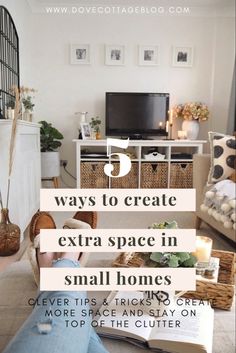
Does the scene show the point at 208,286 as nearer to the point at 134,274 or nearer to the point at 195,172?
the point at 134,274

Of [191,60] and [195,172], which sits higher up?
[191,60]

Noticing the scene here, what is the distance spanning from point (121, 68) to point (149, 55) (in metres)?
0.33

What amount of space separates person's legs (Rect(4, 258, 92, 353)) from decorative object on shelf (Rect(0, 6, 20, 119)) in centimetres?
175

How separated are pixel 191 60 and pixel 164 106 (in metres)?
0.59

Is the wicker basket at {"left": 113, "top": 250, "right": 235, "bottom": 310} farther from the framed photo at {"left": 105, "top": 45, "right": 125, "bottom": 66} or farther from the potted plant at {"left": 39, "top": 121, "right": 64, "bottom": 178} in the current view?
the framed photo at {"left": 105, "top": 45, "right": 125, "bottom": 66}

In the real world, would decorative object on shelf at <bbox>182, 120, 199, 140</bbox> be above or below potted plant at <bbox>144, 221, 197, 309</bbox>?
above

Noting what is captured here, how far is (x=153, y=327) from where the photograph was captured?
61 centimetres

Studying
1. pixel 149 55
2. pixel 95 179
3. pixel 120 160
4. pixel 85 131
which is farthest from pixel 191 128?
pixel 120 160

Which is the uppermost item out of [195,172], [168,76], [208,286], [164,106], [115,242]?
[168,76]

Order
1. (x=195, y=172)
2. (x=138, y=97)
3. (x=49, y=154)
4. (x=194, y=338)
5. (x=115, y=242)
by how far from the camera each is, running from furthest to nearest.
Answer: (x=138, y=97) < (x=49, y=154) < (x=195, y=172) < (x=194, y=338) < (x=115, y=242)

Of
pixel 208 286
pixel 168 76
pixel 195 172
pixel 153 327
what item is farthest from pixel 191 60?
pixel 153 327

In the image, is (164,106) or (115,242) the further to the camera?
(164,106)

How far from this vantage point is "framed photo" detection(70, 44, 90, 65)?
3168mm

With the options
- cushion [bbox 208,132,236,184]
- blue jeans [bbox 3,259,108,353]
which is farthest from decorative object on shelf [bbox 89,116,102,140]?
blue jeans [bbox 3,259,108,353]
